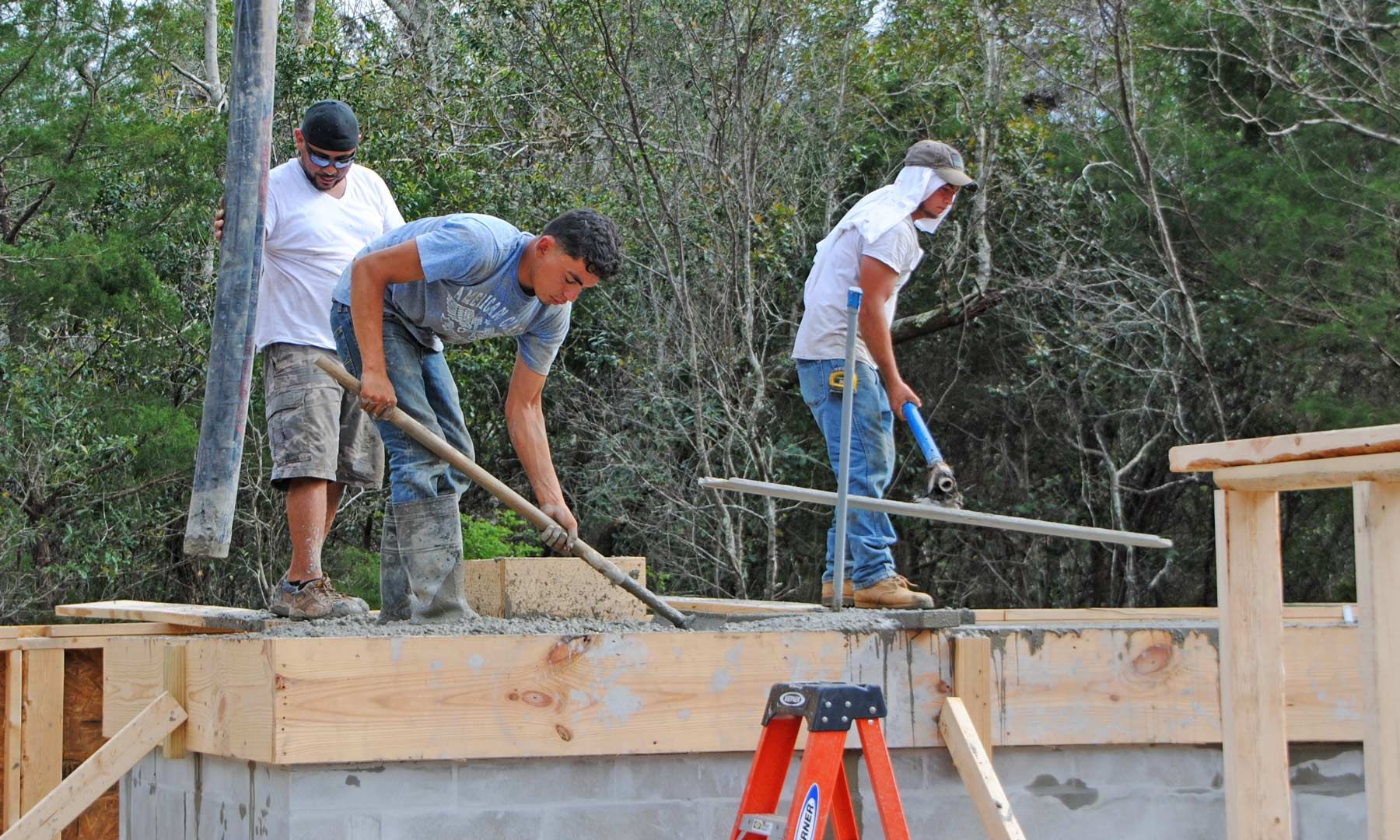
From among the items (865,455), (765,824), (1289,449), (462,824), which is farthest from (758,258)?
(1289,449)

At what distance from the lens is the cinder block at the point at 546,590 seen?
4.69 meters

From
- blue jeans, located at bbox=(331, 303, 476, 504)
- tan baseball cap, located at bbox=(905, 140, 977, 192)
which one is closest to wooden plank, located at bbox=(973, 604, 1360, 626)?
tan baseball cap, located at bbox=(905, 140, 977, 192)

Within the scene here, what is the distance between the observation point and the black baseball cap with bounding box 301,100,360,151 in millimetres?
3875

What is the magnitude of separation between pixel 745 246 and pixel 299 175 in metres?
5.15

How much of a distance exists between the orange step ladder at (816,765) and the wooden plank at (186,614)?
5.32 ft

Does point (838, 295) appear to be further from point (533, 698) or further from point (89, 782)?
point (89, 782)

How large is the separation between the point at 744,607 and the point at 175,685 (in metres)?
1.70

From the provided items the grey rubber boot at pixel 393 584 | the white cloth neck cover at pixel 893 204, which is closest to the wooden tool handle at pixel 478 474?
the grey rubber boot at pixel 393 584

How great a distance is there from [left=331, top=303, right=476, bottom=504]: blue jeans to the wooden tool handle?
0.18 ft

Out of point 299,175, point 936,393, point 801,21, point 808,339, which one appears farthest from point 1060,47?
point 299,175

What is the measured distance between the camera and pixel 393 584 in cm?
381

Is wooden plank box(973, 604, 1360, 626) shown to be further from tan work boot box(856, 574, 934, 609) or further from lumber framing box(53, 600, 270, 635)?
lumber framing box(53, 600, 270, 635)

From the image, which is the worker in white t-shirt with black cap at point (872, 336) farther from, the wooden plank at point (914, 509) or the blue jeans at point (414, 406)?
the blue jeans at point (414, 406)

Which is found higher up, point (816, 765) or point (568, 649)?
point (568, 649)
